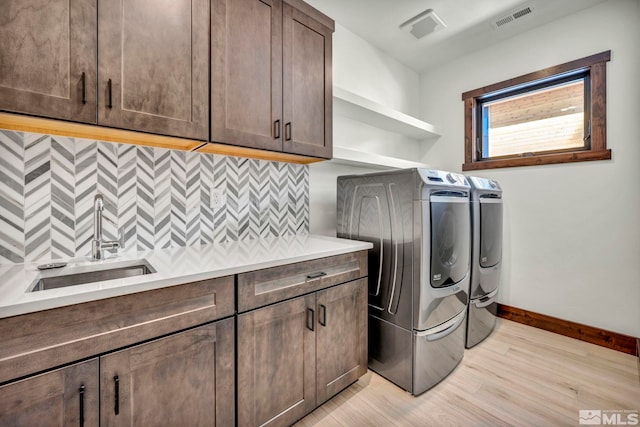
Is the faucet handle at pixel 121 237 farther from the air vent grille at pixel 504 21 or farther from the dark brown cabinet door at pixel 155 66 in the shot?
the air vent grille at pixel 504 21

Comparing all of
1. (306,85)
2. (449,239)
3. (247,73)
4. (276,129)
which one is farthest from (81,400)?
(449,239)

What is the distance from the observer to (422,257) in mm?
1666

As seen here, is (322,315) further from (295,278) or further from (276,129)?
(276,129)

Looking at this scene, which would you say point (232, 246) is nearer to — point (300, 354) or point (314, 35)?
point (300, 354)

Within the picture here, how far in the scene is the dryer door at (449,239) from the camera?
5.67 ft

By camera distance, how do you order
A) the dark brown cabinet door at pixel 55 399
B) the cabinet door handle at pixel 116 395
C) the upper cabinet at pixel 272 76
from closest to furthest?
the dark brown cabinet door at pixel 55 399 → the cabinet door handle at pixel 116 395 → the upper cabinet at pixel 272 76

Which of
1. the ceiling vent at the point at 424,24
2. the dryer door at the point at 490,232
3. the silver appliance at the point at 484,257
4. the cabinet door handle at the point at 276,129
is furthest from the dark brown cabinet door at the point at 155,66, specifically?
the dryer door at the point at 490,232

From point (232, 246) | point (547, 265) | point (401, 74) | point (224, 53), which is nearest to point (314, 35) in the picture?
point (224, 53)

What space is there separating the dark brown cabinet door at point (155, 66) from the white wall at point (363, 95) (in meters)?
1.12

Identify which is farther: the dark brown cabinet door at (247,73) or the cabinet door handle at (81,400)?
the dark brown cabinet door at (247,73)

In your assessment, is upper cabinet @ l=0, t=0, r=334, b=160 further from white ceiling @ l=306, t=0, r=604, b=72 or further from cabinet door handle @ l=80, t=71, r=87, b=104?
white ceiling @ l=306, t=0, r=604, b=72

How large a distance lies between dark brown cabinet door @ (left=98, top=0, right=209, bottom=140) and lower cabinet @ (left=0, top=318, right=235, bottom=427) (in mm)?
896

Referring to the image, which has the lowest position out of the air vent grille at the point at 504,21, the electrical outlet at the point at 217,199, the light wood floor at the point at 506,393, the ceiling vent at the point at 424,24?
the light wood floor at the point at 506,393

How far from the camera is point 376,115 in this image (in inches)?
98.7
